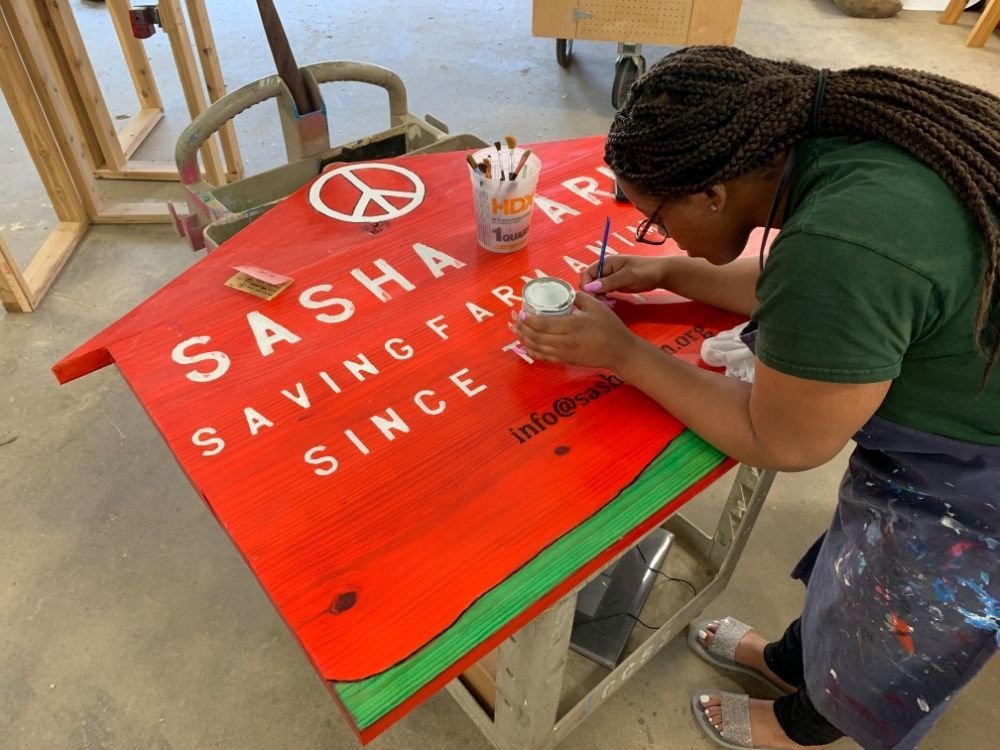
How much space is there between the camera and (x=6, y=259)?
2.21 metres

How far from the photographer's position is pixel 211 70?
2.60 metres

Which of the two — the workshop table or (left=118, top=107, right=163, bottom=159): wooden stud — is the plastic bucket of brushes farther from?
(left=118, top=107, right=163, bottom=159): wooden stud

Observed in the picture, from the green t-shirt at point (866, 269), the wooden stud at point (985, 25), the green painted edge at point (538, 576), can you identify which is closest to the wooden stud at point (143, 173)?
the green painted edge at point (538, 576)

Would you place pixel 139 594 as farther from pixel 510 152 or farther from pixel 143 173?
pixel 143 173

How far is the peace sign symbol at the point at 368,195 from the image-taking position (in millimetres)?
1352

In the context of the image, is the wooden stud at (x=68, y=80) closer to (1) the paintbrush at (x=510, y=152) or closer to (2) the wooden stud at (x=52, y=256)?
(2) the wooden stud at (x=52, y=256)

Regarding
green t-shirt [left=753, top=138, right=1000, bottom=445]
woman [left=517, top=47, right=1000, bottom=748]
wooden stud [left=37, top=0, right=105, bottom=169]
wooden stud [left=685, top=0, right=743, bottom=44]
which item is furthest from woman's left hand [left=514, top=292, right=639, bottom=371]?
wooden stud [left=685, top=0, right=743, bottom=44]

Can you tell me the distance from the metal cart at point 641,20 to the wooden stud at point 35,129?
6.40ft

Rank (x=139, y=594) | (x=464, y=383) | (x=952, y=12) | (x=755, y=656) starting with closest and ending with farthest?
(x=464, y=383) < (x=755, y=656) < (x=139, y=594) < (x=952, y=12)

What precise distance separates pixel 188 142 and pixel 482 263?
0.66m

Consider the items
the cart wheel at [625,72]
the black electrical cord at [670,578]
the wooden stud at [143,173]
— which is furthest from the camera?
the cart wheel at [625,72]

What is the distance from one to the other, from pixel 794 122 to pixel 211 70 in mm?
2402

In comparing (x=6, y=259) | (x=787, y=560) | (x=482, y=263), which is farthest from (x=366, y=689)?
(x=6, y=259)

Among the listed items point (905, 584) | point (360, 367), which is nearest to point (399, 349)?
point (360, 367)
